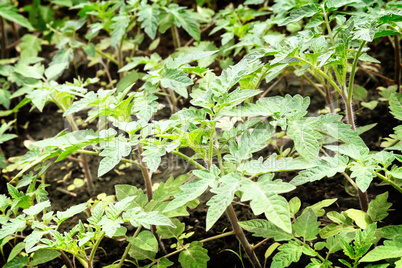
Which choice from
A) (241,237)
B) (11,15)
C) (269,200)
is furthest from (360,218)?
(11,15)

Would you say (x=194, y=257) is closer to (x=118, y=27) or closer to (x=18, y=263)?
(x=18, y=263)

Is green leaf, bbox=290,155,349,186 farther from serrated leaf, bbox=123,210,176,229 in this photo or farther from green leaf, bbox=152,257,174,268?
green leaf, bbox=152,257,174,268

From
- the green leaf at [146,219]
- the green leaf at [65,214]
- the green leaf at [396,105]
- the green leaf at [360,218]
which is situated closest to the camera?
the green leaf at [146,219]

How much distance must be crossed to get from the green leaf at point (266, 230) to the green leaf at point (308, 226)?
50 millimetres

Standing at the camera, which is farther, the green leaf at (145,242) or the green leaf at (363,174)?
the green leaf at (145,242)

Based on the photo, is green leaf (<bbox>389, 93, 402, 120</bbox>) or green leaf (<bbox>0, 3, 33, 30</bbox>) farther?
green leaf (<bbox>0, 3, 33, 30</bbox>)

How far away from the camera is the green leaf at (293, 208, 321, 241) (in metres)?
1.69

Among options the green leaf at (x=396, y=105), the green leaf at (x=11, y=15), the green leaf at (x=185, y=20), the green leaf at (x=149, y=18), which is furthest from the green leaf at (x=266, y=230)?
the green leaf at (x=11, y=15)

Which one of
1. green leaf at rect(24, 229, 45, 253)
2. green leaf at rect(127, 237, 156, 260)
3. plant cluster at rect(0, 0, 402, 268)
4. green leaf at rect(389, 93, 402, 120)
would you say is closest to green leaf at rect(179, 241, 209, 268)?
plant cluster at rect(0, 0, 402, 268)

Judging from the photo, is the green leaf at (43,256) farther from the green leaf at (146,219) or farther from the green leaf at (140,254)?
the green leaf at (146,219)

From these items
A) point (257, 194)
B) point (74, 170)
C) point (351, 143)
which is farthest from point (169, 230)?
point (74, 170)

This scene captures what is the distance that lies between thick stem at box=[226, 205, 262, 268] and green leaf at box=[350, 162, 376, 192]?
1.84 feet

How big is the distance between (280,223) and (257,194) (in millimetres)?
131

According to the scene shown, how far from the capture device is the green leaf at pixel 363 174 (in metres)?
1.48
